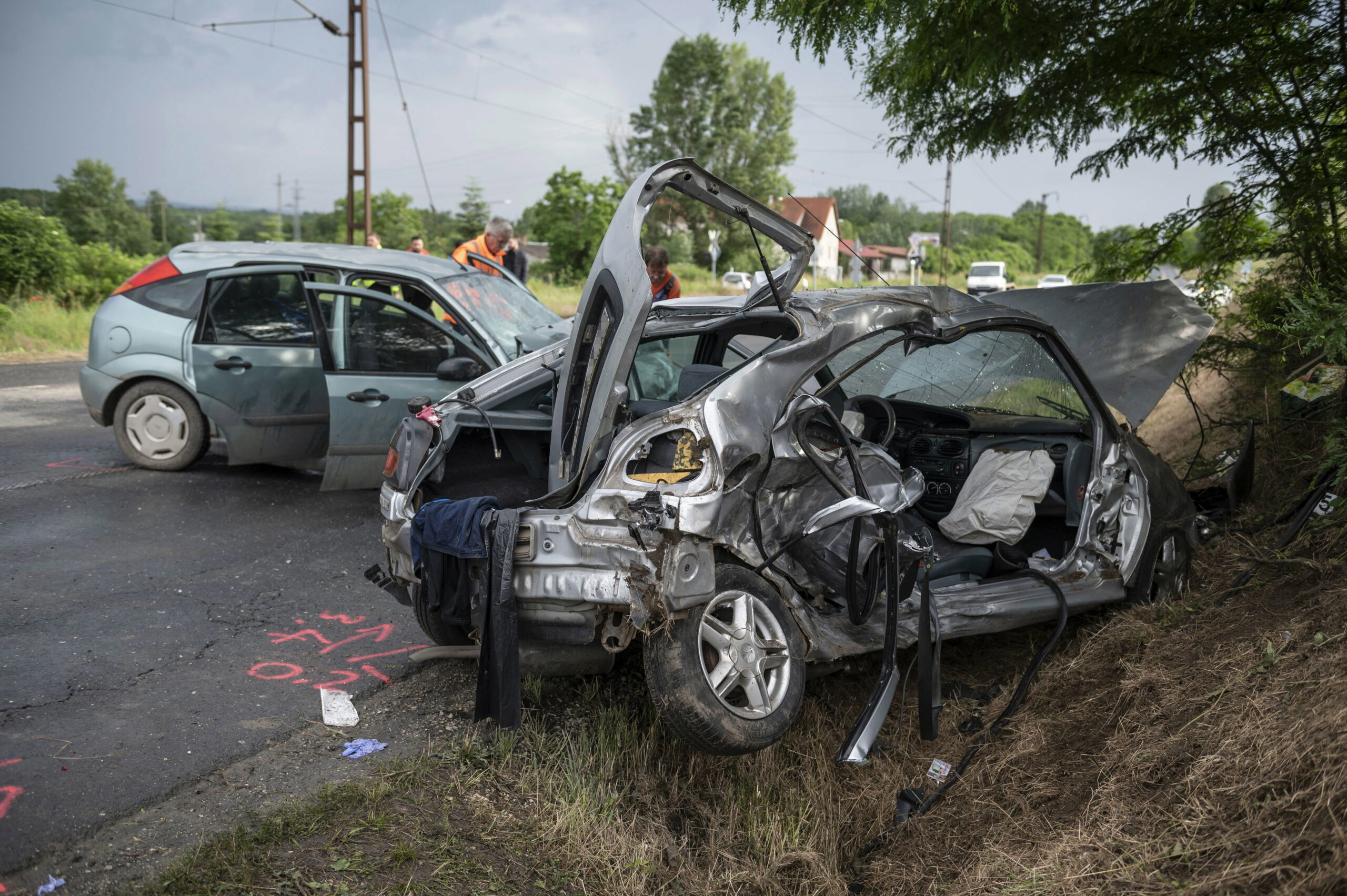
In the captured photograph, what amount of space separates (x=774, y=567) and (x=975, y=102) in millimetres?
5243

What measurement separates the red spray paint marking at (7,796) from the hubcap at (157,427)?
4.68 metres

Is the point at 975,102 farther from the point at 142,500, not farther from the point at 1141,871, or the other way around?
the point at 142,500

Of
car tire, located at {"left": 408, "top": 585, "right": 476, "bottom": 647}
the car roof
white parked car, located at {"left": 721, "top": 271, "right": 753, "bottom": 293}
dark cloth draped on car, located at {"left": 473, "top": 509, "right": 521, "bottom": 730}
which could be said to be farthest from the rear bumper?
white parked car, located at {"left": 721, "top": 271, "right": 753, "bottom": 293}

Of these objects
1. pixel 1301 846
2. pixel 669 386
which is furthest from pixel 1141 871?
pixel 669 386

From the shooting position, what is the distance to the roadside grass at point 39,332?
14359mm

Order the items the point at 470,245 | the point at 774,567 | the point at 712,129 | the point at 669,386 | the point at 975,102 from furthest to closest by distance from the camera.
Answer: the point at 712,129 < the point at 470,245 < the point at 975,102 < the point at 669,386 < the point at 774,567

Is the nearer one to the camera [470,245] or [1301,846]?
[1301,846]

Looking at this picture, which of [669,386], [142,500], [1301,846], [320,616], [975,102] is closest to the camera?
[1301,846]

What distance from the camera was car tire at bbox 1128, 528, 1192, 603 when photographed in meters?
4.33

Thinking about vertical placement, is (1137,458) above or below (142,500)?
above

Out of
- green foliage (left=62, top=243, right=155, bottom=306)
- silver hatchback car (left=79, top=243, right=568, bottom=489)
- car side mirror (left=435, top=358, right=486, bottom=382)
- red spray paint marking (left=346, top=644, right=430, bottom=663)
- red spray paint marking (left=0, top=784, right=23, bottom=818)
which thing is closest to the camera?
red spray paint marking (left=0, top=784, right=23, bottom=818)

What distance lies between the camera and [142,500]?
21.5 ft

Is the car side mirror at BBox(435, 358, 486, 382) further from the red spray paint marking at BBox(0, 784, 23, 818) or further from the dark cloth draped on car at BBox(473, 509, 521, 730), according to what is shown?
the red spray paint marking at BBox(0, 784, 23, 818)

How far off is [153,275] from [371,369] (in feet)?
7.98
